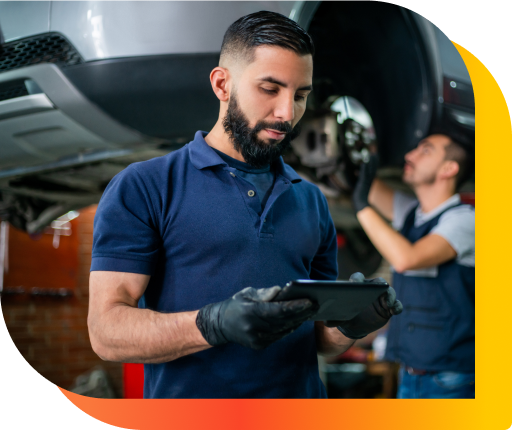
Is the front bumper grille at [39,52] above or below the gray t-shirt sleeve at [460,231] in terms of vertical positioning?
above

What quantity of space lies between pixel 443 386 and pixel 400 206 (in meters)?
0.64

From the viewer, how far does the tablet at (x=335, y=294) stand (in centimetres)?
53

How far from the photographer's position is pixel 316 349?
2.62ft

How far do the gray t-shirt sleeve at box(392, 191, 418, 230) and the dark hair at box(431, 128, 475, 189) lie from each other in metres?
0.23

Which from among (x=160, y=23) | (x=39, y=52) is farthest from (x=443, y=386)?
(x=39, y=52)

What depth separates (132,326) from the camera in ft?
1.98

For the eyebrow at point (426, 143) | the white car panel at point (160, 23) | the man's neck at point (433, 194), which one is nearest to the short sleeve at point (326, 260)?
the white car panel at point (160, 23)

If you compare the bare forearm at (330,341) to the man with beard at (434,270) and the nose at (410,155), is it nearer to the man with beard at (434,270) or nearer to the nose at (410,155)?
the man with beard at (434,270)

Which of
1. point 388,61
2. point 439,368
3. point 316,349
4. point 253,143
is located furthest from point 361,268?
point 253,143

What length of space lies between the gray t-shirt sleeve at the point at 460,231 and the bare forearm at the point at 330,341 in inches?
27.7

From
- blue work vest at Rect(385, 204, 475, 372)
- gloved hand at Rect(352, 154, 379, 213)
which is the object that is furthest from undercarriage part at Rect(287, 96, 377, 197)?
blue work vest at Rect(385, 204, 475, 372)

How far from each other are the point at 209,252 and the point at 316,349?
27cm

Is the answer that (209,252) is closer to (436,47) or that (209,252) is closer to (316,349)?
(316,349)

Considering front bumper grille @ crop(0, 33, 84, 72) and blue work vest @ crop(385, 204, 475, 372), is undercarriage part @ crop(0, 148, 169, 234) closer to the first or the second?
front bumper grille @ crop(0, 33, 84, 72)
